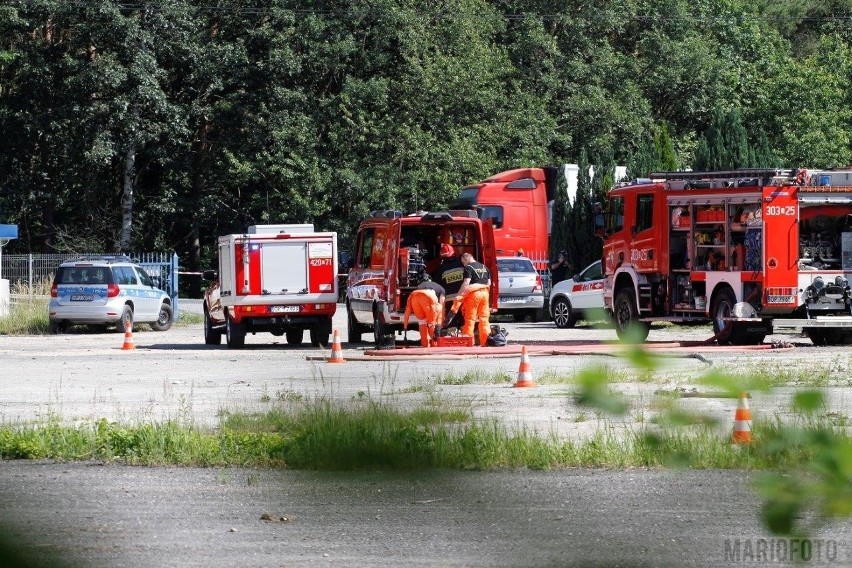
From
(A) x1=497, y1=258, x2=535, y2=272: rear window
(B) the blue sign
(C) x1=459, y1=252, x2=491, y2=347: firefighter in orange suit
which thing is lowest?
(C) x1=459, y1=252, x2=491, y2=347: firefighter in orange suit

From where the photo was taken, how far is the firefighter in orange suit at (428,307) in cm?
2142

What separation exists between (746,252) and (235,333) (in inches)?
363

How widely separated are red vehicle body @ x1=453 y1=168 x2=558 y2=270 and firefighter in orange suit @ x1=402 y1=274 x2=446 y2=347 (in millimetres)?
14642

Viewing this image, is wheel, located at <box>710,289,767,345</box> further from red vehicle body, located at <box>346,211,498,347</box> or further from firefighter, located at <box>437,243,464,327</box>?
firefighter, located at <box>437,243,464,327</box>

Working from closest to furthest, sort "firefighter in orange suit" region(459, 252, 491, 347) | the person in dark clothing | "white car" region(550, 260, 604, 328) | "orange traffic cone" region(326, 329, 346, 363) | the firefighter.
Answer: "orange traffic cone" region(326, 329, 346, 363) → "firefighter in orange suit" region(459, 252, 491, 347) → the firefighter → "white car" region(550, 260, 604, 328) → the person in dark clothing

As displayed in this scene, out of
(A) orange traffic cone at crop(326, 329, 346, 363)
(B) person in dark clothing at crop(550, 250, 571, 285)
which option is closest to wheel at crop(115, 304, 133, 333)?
(B) person in dark clothing at crop(550, 250, 571, 285)

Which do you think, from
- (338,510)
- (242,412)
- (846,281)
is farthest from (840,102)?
(338,510)

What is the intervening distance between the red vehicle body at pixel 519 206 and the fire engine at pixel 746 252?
12669 mm

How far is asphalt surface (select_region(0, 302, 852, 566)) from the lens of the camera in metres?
1.49

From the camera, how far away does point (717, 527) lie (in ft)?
23.4

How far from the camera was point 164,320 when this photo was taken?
1304 inches

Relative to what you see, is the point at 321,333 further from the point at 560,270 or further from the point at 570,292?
the point at 560,270

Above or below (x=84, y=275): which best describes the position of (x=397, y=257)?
above

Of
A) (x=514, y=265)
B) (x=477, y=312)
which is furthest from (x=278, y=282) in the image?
(x=514, y=265)
